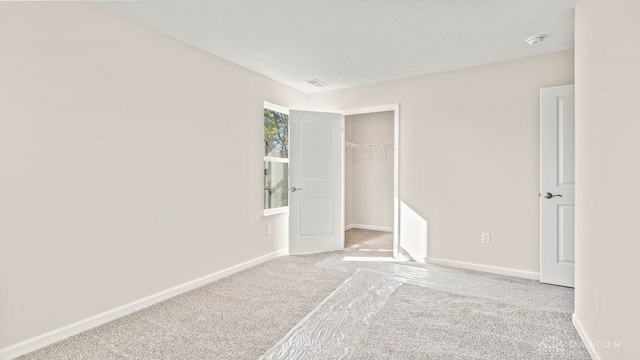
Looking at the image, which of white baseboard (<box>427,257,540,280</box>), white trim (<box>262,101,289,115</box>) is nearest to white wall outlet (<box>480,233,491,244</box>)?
white baseboard (<box>427,257,540,280</box>)

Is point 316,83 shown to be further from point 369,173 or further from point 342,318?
point 342,318

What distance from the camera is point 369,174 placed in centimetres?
622

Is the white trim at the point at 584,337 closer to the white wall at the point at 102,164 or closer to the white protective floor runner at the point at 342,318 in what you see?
the white protective floor runner at the point at 342,318

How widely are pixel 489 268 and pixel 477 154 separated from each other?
1.30m

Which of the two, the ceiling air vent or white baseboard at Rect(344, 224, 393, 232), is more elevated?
the ceiling air vent

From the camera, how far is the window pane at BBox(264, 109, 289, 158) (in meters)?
4.12

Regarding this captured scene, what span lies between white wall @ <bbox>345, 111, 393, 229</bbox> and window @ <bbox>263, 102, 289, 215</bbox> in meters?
2.08

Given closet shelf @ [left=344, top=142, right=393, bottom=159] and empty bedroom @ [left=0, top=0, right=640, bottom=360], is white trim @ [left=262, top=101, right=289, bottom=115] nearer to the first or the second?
empty bedroom @ [left=0, top=0, right=640, bottom=360]

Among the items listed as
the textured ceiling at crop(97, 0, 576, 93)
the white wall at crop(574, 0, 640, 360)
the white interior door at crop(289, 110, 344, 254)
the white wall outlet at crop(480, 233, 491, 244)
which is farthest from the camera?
the white interior door at crop(289, 110, 344, 254)

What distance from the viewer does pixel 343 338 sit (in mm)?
2059

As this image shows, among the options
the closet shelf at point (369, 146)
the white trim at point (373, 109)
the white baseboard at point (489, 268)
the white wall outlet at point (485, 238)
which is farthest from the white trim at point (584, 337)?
the closet shelf at point (369, 146)

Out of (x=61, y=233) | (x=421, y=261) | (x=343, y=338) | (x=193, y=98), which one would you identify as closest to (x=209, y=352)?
(x=343, y=338)

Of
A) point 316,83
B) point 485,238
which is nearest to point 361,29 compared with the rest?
point 316,83

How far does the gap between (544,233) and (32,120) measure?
4.34m
